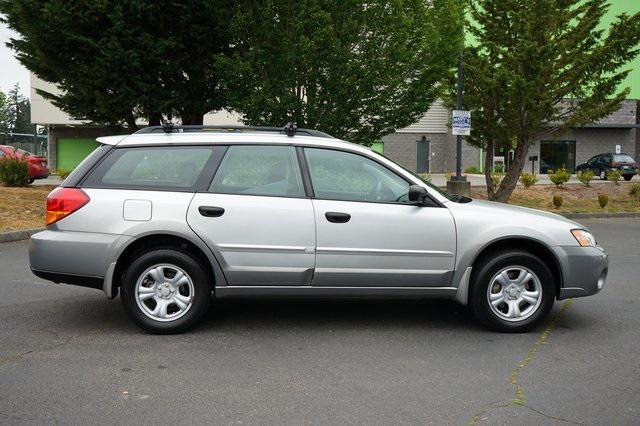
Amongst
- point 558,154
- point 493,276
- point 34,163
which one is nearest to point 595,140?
point 558,154

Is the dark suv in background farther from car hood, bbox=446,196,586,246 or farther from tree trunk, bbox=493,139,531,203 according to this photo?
car hood, bbox=446,196,586,246

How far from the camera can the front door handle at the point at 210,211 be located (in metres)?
5.43

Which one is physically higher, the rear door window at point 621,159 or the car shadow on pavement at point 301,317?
the rear door window at point 621,159

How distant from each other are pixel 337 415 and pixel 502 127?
15.6 metres

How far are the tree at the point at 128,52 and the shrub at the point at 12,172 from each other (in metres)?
1.94

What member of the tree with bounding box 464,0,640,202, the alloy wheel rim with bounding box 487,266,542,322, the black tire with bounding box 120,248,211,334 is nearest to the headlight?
the alloy wheel rim with bounding box 487,266,542,322

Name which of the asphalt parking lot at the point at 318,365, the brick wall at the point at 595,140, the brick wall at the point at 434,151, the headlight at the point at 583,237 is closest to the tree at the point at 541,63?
the asphalt parking lot at the point at 318,365

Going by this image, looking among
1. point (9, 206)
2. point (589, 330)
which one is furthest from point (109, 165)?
point (9, 206)

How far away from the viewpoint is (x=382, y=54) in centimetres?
1530

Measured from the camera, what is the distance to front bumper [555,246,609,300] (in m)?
5.61

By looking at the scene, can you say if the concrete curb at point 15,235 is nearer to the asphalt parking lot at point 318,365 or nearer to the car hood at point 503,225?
the asphalt parking lot at point 318,365

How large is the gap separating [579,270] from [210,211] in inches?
122

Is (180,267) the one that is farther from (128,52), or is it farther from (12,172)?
(12,172)

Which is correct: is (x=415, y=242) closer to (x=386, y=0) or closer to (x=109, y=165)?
(x=109, y=165)
